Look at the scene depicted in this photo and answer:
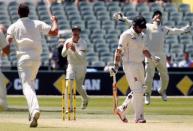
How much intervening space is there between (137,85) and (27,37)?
236 centimetres

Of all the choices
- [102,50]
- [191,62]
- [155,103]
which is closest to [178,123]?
[155,103]

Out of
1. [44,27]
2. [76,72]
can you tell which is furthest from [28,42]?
[76,72]

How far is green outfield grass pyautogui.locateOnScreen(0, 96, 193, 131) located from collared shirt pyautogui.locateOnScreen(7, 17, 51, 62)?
1238mm

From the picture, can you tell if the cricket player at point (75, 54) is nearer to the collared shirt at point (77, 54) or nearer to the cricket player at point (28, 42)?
the collared shirt at point (77, 54)

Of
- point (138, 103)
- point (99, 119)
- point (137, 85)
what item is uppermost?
point (137, 85)

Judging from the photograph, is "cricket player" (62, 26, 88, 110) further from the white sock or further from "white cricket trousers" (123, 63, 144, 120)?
the white sock

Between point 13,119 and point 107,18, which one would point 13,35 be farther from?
point 107,18

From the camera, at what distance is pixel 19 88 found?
30.6m

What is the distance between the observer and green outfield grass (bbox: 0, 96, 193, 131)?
49.9ft

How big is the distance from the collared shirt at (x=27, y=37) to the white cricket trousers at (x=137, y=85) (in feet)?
6.29

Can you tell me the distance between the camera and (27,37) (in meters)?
16.2

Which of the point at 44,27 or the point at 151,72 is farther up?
the point at 44,27

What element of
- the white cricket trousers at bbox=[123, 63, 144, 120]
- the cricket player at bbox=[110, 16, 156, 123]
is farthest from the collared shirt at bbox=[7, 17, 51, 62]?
the white cricket trousers at bbox=[123, 63, 144, 120]

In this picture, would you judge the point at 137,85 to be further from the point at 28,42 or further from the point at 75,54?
the point at 75,54
